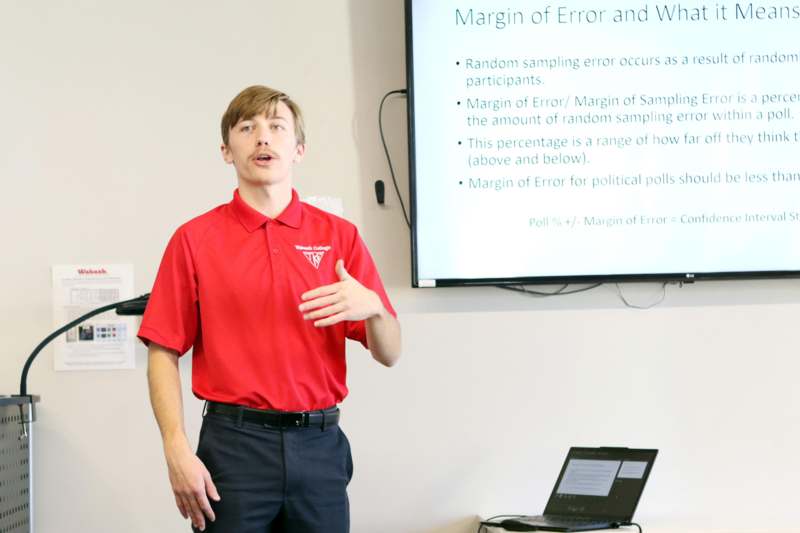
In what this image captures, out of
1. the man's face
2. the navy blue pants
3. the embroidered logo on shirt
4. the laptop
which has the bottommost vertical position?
the laptop

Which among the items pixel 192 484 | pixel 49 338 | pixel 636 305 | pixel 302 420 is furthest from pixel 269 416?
pixel 636 305

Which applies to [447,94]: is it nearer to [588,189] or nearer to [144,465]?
[588,189]

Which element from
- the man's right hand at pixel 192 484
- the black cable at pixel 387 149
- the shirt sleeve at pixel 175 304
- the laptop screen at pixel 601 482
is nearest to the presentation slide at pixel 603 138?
the black cable at pixel 387 149

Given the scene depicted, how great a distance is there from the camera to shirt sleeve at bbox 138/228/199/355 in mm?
1959

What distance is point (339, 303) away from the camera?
1.82 meters

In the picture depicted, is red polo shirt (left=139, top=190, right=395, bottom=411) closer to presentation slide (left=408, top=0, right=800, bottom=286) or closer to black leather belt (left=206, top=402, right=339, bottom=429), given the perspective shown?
black leather belt (left=206, top=402, right=339, bottom=429)

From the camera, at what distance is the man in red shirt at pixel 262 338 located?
6.08 ft

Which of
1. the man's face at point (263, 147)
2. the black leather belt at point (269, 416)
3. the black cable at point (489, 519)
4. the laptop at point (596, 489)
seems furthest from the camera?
the black cable at point (489, 519)

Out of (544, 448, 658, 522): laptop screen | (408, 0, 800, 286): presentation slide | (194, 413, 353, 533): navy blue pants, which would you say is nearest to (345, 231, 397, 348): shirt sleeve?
(194, 413, 353, 533): navy blue pants

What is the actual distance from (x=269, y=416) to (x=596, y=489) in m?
1.22

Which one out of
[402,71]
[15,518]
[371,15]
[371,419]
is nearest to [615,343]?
[371,419]

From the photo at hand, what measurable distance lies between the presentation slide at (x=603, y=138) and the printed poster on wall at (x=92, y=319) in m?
0.92

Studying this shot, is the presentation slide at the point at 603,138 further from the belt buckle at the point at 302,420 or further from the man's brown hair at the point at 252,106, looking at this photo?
the belt buckle at the point at 302,420

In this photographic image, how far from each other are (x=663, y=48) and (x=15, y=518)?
2398 millimetres
